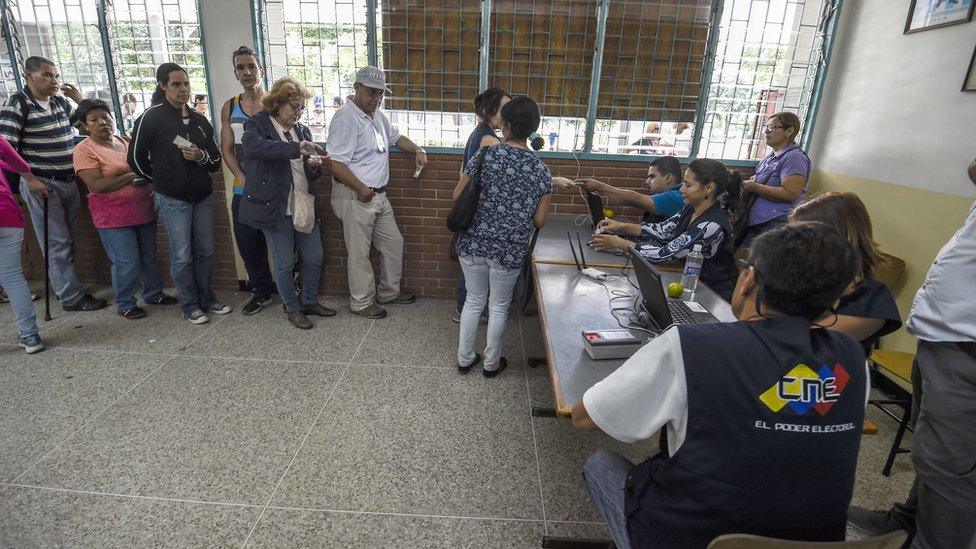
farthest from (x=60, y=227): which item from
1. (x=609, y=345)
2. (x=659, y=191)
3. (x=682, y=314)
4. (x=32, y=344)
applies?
(x=659, y=191)

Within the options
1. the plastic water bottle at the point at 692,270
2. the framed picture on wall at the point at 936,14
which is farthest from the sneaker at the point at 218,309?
the framed picture on wall at the point at 936,14

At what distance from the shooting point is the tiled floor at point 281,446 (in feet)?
5.82

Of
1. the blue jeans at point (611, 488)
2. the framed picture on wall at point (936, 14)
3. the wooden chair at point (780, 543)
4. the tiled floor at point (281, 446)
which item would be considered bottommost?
the tiled floor at point (281, 446)

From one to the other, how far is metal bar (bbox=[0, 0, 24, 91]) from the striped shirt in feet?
1.69

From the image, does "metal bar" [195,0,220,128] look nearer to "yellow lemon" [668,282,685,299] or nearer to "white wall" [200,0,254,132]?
"white wall" [200,0,254,132]

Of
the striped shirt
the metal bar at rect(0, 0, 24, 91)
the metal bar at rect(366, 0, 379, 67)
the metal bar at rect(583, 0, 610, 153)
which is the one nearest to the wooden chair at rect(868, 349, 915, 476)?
the metal bar at rect(583, 0, 610, 153)

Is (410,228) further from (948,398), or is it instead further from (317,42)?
(948,398)

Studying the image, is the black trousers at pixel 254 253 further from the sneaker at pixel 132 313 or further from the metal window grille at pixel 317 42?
the metal window grille at pixel 317 42

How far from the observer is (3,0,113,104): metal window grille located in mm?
3471

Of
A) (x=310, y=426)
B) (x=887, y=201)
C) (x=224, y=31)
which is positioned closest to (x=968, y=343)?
(x=887, y=201)

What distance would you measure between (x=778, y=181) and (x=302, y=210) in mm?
3221

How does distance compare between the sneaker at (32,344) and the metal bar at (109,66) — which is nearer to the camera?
the sneaker at (32,344)

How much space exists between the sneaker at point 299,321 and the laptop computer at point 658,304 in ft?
8.09

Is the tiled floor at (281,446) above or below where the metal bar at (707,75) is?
below
